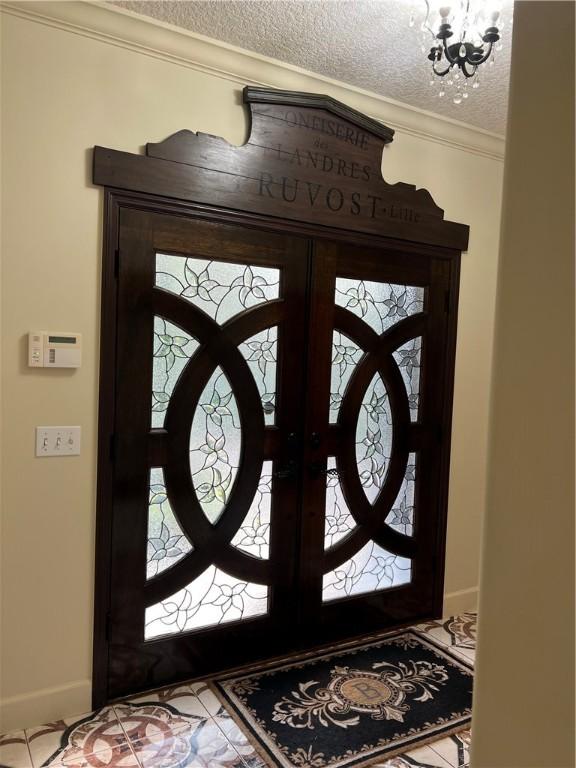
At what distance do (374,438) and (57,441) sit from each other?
1571 millimetres

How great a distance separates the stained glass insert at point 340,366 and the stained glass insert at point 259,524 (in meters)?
0.46

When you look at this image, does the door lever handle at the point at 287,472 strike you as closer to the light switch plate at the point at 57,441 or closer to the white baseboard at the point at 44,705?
the light switch plate at the point at 57,441

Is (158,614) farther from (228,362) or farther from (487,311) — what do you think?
(487,311)

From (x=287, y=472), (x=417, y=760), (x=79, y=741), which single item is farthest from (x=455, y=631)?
(x=79, y=741)

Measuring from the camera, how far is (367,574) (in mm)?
3031

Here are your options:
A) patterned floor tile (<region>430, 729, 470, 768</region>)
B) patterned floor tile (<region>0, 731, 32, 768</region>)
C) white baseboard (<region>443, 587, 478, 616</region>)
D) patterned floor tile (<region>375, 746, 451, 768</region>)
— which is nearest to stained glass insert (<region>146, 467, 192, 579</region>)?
patterned floor tile (<region>0, 731, 32, 768</region>)

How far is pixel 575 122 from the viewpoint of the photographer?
1.63ft

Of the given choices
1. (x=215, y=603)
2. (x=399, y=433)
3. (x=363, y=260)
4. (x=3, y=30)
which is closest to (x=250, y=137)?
(x=363, y=260)

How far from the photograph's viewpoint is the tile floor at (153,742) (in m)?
2.02

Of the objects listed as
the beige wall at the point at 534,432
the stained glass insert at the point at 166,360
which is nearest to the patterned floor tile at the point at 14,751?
the stained glass insert at the point at 166,360

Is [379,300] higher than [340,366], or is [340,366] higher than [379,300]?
[379,300]

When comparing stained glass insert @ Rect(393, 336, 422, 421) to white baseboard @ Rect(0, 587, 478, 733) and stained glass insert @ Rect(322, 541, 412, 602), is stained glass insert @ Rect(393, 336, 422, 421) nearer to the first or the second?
stained glass insert @ Rect(322, 541, 412, 602)

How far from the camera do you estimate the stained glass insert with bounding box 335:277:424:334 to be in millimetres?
2826

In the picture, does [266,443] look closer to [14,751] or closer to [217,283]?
[217,283]
